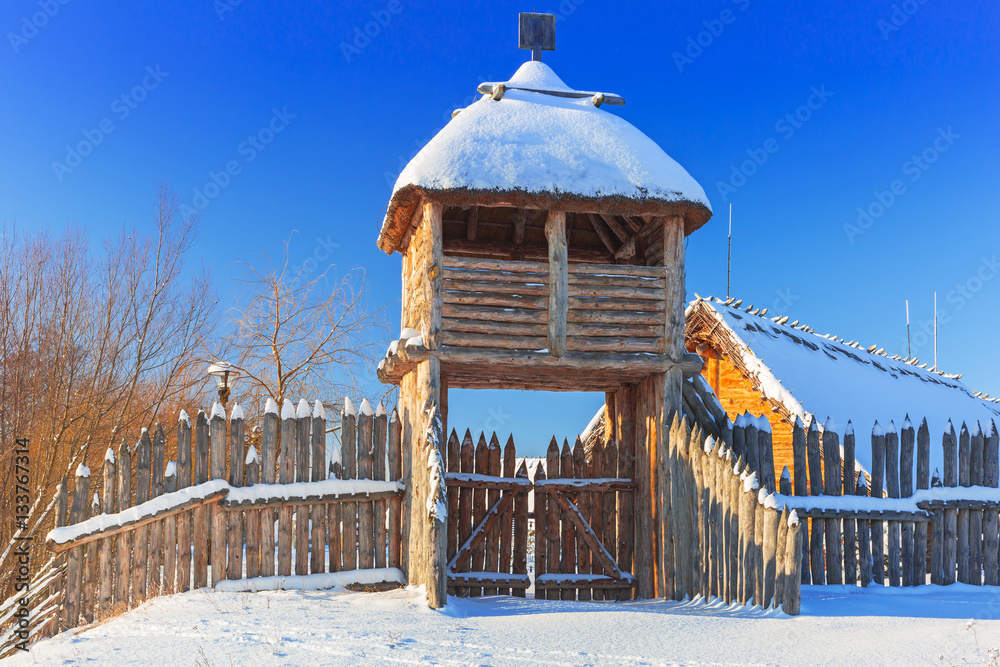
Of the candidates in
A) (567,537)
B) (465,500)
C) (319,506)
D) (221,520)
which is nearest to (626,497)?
(567,537)

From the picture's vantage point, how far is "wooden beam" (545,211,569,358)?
347 inches

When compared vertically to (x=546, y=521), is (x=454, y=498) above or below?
above

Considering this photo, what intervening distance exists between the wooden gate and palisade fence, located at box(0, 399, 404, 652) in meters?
1.17

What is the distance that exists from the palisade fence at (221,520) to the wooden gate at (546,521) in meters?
1.17

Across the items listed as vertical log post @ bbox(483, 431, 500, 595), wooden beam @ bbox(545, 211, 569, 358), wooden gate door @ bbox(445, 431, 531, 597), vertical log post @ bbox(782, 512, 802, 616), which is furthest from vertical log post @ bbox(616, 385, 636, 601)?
vertical log post @ bbox(782, 512, 802, 616)

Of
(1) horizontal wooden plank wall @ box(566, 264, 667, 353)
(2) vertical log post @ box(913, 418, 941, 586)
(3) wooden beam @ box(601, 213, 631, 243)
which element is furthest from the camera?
(3) wooden beam @ box(601, 213, 631, 243)

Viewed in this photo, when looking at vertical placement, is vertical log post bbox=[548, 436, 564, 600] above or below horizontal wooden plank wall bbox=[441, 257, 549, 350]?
below

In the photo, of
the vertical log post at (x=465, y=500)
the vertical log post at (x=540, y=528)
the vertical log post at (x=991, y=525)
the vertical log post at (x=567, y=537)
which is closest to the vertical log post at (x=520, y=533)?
the vertical log post at (x=540, y=528)

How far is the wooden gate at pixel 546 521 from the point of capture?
9.70m

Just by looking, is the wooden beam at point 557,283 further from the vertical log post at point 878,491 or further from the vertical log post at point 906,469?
the vertical log post at point 906,469

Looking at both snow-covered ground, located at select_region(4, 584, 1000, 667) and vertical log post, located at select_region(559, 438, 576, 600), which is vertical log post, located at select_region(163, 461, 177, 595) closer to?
snow-covered ground, located at select_region(4, 584, 1000, 667)

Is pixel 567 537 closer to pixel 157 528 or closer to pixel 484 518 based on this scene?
pixel 484 518

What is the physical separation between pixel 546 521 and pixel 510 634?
11.9 ft

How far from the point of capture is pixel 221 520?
8.23 metres
